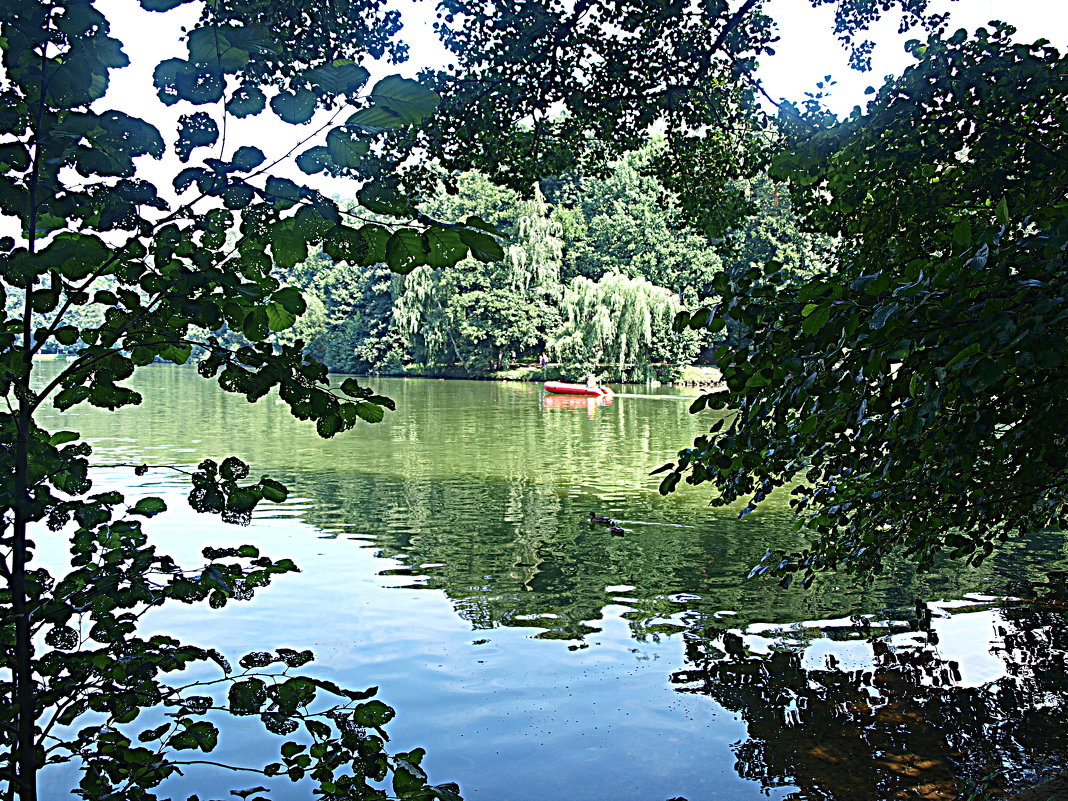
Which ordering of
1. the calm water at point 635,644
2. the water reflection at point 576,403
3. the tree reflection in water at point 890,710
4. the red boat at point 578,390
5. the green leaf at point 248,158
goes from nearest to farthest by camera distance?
the green leaf at point 248,158
the tree reflection in water at point 890,710
the calm water at point 635,644
the water reflection at point 576,403
the red boat at point 578,390

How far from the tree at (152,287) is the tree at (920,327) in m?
0.98

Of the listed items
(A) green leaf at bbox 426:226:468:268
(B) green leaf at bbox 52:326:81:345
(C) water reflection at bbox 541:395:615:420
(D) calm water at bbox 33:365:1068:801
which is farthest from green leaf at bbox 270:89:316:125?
(C) water reflection at bbox 541:395:615:420

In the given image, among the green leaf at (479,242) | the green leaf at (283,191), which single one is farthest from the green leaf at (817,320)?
the green leaf at (283,191)

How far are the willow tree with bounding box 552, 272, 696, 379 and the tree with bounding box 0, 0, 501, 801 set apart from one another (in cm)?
3750

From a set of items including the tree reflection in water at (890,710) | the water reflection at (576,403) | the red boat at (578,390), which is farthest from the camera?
the red boat at (578,390)

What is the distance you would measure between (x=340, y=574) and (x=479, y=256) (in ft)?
23.9

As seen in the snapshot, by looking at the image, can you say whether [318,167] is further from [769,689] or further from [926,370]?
[769,689]

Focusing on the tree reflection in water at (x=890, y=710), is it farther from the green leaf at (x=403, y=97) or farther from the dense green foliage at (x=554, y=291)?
the dense green foliage at (x=554, y=291)

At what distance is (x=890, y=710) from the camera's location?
186 inches

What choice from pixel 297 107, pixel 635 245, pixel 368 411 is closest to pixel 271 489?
pixel 368 411

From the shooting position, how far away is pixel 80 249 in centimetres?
139

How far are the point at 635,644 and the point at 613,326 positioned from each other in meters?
33.3

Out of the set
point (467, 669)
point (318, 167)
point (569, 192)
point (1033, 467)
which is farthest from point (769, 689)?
point (569, 192)

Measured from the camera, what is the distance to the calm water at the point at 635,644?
4309 mm
